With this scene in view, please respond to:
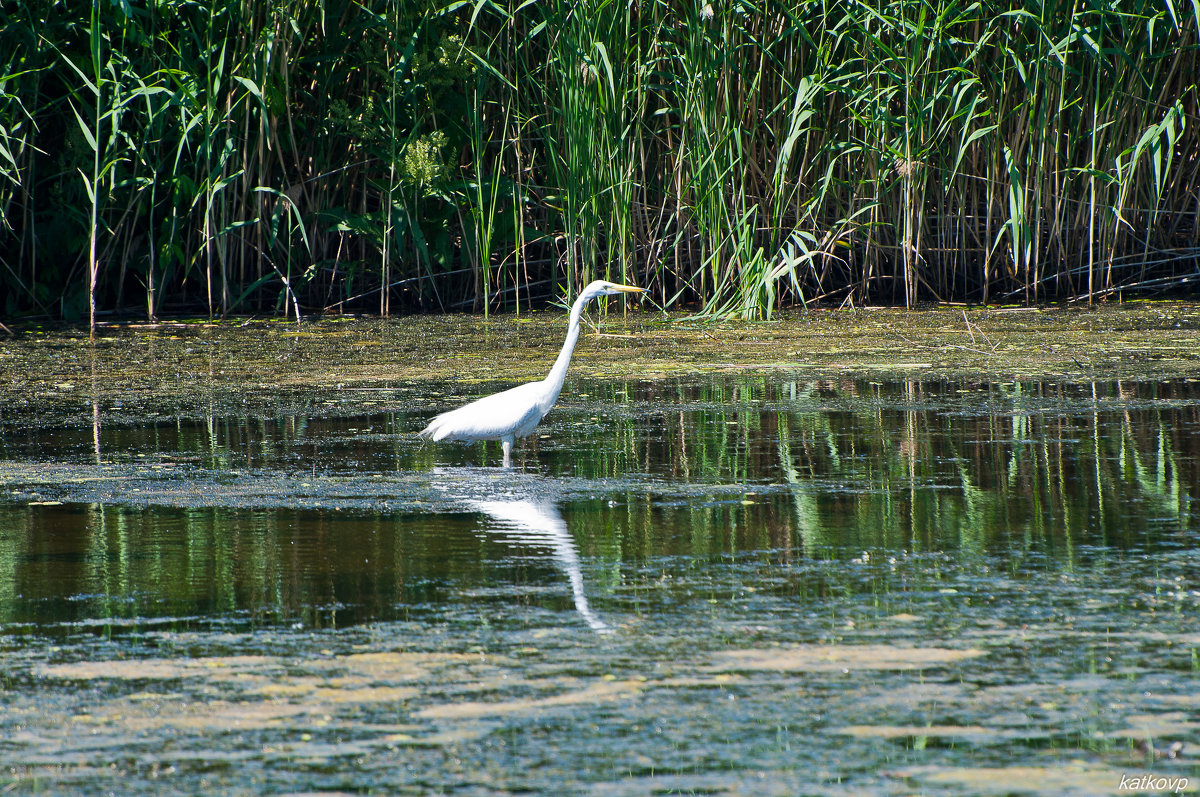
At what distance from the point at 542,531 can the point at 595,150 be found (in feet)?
15.8

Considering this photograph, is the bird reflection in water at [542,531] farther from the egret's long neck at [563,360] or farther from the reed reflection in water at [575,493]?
the egret's long neck at [563,360]

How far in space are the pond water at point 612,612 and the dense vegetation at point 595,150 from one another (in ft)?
11.2

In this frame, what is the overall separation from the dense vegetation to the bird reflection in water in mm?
4076

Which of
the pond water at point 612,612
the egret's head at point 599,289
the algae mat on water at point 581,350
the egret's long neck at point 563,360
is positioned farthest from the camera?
the algae mat on water at point 581,350

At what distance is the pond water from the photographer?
1.95 metres

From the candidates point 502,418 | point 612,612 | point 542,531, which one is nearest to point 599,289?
point 502,418

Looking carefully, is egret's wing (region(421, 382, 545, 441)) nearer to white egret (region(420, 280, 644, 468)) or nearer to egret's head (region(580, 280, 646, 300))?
white egret (region(420, 280, 644, 468))

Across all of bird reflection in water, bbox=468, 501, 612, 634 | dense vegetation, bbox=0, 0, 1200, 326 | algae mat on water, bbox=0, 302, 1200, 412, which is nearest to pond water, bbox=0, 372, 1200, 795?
bird reflection in water, bbox=468, 501, 612, 634

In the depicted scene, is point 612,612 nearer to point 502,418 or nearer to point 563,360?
point 502,418

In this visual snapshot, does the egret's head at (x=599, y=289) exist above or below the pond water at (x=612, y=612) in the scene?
above

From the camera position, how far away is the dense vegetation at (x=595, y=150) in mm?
7668

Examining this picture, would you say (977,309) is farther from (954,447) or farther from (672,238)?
(954,447)

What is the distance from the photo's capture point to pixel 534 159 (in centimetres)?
871

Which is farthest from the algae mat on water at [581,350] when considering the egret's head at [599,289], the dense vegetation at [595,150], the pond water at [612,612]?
the pond water at [612,612]
